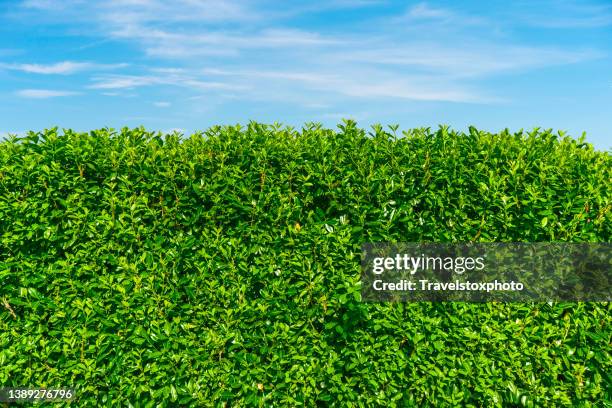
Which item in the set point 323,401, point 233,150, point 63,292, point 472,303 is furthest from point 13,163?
point 472,303

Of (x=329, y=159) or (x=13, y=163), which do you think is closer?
(x=329, y=159)

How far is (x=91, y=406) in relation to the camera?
210 inches

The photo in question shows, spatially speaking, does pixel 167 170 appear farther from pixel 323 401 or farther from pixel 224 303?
pixel 323 401

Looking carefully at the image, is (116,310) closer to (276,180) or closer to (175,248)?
(175,248)

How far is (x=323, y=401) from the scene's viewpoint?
521 centimetres

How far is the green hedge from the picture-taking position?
5.00 m

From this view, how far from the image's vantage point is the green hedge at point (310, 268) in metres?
5.00

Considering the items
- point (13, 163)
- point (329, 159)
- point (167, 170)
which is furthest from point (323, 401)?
point (13, 163)

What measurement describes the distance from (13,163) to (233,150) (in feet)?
8.54

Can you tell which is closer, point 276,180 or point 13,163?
point 276,180

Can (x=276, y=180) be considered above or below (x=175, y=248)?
above

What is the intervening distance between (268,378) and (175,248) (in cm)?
174

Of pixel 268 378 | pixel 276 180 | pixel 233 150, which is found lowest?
pixel 268 378

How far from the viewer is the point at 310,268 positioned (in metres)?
4.98
